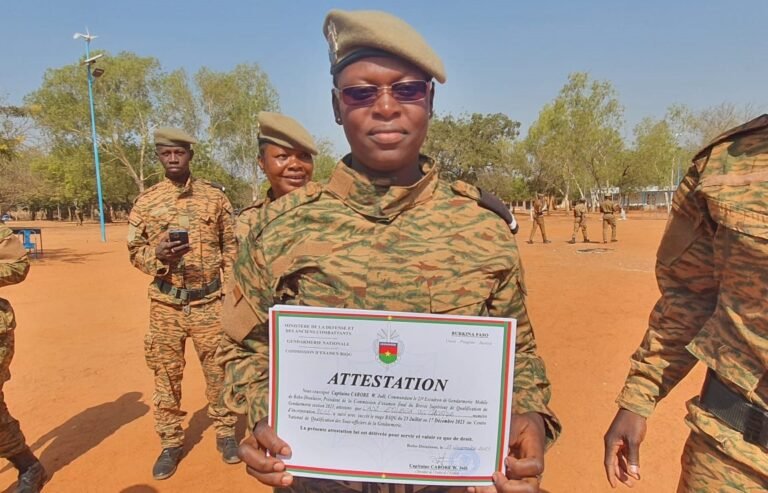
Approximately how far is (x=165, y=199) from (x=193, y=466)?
84.8 inches

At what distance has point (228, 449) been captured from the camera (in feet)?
12.5

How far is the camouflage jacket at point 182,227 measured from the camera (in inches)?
151

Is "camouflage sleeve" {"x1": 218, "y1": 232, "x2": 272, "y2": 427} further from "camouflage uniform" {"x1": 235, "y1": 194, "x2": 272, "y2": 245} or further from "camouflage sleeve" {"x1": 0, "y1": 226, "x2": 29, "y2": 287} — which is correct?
"camouflage sleeve" {"x1": 0, "y1": 226, "x2": 29, "y2": 287}

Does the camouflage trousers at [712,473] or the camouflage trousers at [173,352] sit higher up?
the camouflage trousers at [712,473]

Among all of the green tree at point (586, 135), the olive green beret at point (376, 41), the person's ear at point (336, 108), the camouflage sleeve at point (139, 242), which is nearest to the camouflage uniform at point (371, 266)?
the person's ear at point (336, 108)

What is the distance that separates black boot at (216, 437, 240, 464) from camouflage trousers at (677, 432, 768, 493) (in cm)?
315

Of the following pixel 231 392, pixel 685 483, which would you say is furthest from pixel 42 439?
pixel 685 483

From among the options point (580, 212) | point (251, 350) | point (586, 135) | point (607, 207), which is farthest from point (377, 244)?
point (586, 135)

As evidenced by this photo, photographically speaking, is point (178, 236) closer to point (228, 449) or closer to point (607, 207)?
point (228, 449)

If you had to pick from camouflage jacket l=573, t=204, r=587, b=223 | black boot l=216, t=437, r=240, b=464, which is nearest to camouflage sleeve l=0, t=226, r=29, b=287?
black boot l=216, t=437, r=240, b=464

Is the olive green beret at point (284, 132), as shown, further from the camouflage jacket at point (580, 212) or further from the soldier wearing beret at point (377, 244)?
the camouflage jacket at point (580, 212)

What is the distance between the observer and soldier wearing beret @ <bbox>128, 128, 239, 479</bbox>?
3758mm

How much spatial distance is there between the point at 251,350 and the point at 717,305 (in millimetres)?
1576

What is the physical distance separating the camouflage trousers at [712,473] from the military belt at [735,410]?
0.10 metres
